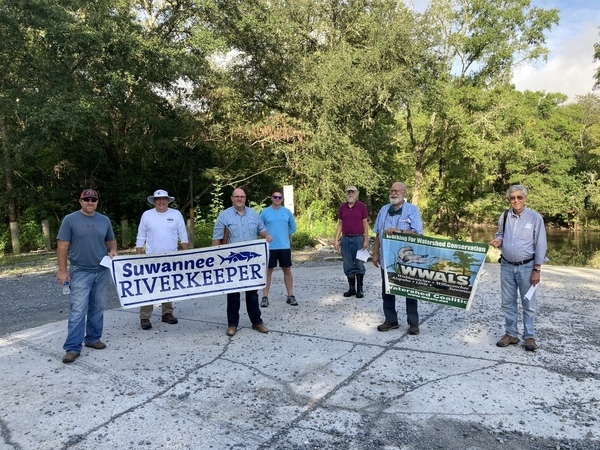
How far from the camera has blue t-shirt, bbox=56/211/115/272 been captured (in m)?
5.02

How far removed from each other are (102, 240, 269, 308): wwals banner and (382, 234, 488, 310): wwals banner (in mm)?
1683

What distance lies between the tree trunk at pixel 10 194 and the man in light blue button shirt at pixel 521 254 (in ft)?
56.9

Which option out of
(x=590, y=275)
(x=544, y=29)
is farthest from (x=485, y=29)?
(x=590, y=275)

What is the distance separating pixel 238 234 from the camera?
19.5 feet

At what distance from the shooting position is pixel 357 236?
25.0ft

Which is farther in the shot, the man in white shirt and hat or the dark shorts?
the dark shorts

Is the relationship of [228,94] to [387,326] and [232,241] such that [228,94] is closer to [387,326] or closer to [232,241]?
[232,241]

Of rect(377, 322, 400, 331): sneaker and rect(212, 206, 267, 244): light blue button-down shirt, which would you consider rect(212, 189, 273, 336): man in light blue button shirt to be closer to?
rect(212, 206, 267, 244): light blue button-down shirt

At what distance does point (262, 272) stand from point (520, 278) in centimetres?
306

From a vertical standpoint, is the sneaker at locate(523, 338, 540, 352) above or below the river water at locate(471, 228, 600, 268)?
above

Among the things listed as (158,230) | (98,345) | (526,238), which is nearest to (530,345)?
(526,238)

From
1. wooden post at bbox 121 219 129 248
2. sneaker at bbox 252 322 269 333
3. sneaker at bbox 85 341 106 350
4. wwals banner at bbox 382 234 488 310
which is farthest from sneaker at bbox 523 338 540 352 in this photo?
wooden post at bbox 121 219 129 248

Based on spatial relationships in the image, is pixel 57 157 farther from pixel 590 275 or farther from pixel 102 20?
pixel 590 275

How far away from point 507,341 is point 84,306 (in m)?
4.75
